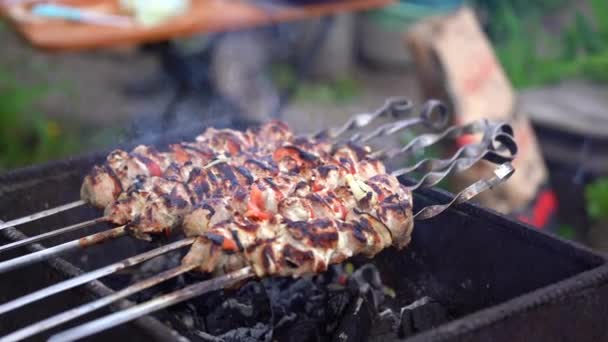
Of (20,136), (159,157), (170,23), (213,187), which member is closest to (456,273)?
(213,187)

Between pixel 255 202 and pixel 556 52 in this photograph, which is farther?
pixel 556 52

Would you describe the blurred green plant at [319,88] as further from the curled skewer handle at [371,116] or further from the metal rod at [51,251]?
the metal rod at [51,251]

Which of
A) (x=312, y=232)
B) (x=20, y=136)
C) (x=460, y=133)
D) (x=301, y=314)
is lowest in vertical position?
(x=301, y=314)

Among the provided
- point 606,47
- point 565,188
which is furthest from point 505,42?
point 565,188

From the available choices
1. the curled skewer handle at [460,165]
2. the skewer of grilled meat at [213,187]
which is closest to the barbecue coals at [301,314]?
the skewer of grilled meat at [213,187]

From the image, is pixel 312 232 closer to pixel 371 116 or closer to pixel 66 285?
pixel 66 285

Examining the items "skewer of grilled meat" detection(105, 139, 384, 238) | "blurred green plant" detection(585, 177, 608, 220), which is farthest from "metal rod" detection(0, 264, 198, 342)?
"blurred green plant" detection(585, 177, 608, 220)
